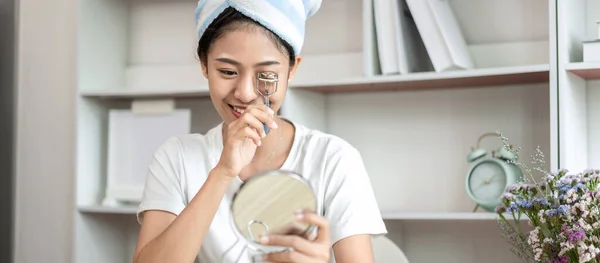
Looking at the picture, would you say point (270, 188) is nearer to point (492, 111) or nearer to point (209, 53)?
point (209, 53)

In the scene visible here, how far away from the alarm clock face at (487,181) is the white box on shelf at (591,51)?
1.26ft

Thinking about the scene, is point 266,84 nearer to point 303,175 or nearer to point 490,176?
point 303,175

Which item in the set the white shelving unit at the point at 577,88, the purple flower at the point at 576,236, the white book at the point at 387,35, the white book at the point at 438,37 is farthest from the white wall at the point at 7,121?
the purple flower at the point at 576,236

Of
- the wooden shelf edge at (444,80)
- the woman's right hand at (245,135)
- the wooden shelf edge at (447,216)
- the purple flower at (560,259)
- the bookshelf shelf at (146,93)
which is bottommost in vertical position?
the purple flower at (560,259)

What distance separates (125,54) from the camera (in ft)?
9.22

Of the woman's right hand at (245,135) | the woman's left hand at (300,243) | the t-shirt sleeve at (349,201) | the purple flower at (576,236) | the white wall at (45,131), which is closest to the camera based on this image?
the woman's left hand at (300,243)

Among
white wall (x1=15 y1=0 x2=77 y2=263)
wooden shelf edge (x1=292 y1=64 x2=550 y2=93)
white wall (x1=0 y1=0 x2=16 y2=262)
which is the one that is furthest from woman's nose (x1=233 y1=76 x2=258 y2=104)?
white wall (x1=0 y1=0 x2=16 y2=262)

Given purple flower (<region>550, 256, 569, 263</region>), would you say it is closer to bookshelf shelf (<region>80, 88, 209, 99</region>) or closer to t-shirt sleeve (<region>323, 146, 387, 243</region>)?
t-shirt sleeve (<region>323, 146, 387, 243</region>)

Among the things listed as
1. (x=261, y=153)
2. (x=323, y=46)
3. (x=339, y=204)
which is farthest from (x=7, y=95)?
(x=339, y=204)

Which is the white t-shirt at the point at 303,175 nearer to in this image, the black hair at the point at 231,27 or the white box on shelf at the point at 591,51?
the black hair at the point at 231,27

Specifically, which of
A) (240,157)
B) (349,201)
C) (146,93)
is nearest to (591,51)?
(349,201)

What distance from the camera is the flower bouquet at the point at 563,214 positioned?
1550mm

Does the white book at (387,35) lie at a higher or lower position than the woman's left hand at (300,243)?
higher

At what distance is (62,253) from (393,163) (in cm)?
121
